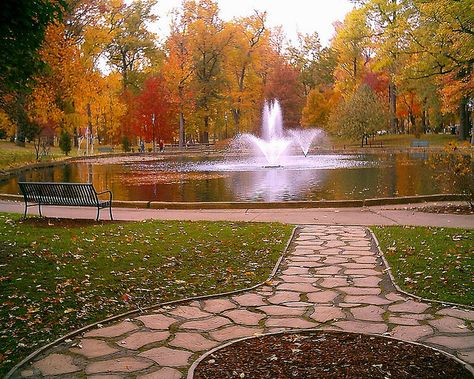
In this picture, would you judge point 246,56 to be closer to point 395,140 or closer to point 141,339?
point 395,140

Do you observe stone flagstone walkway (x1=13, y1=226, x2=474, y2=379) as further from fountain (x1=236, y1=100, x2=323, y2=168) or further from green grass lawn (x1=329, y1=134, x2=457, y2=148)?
fountain (x1=236, y1=100, x2=323, y2=168)

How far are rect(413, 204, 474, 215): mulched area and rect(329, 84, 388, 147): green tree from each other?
3865 centimetres

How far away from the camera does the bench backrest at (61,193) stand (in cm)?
1161

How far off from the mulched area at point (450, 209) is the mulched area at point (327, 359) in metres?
8.85

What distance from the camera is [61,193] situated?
1186 centimetres

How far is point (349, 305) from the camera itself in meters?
5.84

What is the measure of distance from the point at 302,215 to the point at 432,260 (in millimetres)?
5249

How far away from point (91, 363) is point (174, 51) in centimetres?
5912

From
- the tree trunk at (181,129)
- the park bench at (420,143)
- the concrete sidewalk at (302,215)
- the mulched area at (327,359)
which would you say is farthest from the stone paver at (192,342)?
the tree trunk at (181,129)

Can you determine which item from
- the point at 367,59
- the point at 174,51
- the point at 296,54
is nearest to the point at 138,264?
the point at 174,51

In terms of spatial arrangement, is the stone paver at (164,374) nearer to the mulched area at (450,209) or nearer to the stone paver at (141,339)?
the stone paver at (141,339)

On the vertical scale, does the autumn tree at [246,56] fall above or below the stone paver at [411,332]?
above

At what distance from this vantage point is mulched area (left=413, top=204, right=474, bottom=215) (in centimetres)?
1266

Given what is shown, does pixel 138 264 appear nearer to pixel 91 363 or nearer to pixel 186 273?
pixel 186 273
